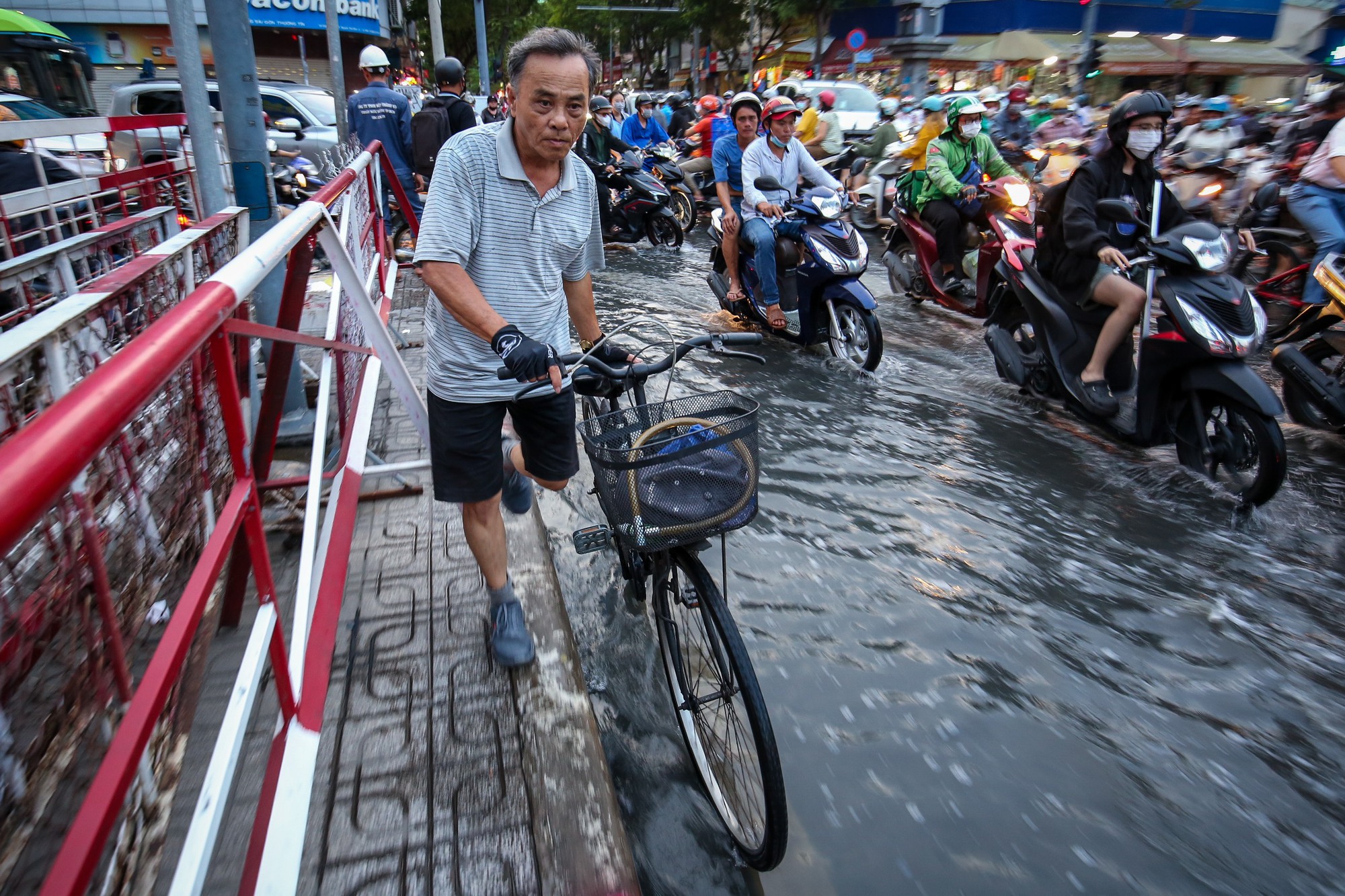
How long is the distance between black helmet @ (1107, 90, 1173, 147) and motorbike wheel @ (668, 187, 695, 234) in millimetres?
7687

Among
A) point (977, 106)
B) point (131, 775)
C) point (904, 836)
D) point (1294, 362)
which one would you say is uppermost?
point (977, 106)

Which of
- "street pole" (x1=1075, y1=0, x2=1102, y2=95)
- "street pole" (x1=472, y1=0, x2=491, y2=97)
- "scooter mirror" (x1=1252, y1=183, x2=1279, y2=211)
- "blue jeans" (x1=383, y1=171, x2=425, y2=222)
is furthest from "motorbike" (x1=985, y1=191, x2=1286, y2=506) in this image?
"street pole" (x1=472, y1=0, x2=491, y2=97)

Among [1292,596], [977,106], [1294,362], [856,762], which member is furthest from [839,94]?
[856,762]

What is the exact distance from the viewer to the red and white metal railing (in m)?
1.05

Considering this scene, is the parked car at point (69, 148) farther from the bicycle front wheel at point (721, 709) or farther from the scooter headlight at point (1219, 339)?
the scooter headlight at point (1219, 339)

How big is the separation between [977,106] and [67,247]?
6.80 meters

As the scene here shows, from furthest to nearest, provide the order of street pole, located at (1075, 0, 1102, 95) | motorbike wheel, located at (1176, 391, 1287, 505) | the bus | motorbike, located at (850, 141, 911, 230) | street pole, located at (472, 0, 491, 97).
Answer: street pole, located at (472, 0, 491, 97), street pole, located at (1075, 0, 1102, 95), the bus, motorbike, located at (850, 141, 911, 230), motorbike wheel, located at (1176, 391, 1287, 505)

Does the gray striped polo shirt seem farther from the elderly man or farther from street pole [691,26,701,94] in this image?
street pole [691,26,701,94]

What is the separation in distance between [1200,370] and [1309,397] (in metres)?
1.22

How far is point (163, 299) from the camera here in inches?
111

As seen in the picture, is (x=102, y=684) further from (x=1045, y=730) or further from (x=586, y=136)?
(x=586, y=136)

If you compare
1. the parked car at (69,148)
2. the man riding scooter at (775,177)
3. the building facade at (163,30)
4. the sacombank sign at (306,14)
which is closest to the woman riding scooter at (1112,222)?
the man riding scooter at (775,177)

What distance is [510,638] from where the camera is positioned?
111 inches

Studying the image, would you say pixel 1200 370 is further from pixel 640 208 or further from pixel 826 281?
pixel 640 208
